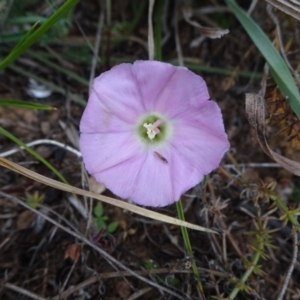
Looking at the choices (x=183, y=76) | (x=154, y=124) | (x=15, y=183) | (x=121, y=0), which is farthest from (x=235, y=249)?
(x=121, y=0)

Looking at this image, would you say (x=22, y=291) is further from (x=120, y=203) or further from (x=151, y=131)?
(x=151, y=131)

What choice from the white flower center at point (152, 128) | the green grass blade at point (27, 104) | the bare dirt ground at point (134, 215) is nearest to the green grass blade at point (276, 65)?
the bare dirt ground at point (134, 215)

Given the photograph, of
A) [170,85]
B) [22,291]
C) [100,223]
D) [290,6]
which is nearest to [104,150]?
[170,85]

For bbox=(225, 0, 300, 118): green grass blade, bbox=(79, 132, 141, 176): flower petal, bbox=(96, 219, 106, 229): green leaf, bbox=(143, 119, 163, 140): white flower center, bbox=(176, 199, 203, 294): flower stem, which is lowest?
bbox=(96, 219, 106, 229): green leaf

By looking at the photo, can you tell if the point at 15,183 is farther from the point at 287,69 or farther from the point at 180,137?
the point at 287,69

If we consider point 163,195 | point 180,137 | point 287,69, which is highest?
point 287,69

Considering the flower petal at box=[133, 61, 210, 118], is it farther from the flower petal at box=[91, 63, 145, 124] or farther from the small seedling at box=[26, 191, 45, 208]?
the small seedling at box=[26, 191, 45, 208]

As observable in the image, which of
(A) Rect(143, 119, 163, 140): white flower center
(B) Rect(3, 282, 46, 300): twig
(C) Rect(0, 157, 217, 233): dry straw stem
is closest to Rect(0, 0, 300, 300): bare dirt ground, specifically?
(B) Rect(3, 282, 46, 300): twig
